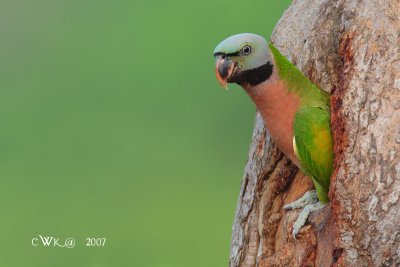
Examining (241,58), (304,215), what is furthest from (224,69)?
(304,215)

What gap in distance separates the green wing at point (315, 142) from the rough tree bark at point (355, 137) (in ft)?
0.19

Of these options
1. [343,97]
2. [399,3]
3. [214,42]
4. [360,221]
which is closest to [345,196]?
[360,221]

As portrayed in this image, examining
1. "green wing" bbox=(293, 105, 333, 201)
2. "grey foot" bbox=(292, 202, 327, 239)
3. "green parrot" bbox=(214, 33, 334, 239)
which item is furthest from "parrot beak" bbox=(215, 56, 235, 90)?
"grey foot" bbox=(292, 202, 327, 239)

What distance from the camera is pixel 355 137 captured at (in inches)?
94.6

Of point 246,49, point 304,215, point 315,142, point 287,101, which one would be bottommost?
point 304,215

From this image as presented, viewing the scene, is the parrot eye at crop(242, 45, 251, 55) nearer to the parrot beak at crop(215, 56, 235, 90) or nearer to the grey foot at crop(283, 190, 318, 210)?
the parrot beak at crop(215, 56, 235, 90)

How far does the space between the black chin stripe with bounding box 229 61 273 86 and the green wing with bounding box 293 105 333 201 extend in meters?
0.19

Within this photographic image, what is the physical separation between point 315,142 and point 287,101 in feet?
0.64

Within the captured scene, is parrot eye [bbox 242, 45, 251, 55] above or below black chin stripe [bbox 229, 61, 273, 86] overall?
above

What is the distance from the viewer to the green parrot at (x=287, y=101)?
2.51 metres

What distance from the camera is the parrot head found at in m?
2.49

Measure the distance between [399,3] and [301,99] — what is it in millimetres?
498

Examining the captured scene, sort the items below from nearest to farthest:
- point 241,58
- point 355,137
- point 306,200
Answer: point 355,137, point 241,58, point 306,200

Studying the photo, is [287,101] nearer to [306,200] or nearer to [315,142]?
[315,142]
